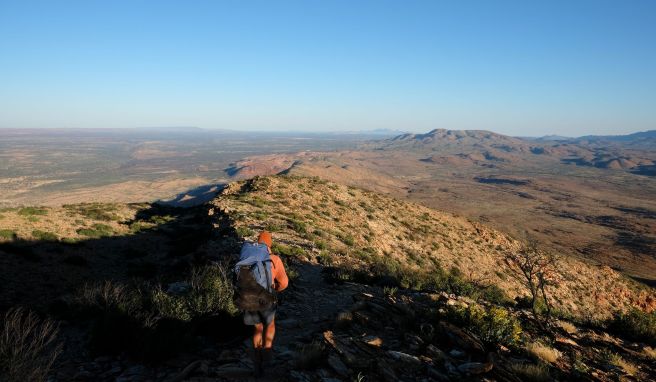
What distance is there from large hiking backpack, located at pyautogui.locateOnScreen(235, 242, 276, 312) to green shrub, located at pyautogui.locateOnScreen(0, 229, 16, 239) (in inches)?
781

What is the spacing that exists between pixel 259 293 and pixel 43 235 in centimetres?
2068

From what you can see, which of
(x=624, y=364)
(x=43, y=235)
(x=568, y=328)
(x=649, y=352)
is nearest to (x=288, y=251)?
(x=568, y=328)

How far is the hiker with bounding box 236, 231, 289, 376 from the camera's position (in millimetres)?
6008

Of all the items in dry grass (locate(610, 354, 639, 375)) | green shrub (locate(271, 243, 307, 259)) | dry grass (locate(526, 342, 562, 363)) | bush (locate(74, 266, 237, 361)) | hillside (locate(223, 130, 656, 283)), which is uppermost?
bush (locate(74, 266, 237, 361))

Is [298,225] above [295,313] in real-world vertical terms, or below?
below

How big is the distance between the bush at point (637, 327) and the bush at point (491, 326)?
4324 mm

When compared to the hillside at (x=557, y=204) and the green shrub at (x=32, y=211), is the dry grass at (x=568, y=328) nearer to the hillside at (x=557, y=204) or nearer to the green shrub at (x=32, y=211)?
the green shrub at (x=32, y=211)

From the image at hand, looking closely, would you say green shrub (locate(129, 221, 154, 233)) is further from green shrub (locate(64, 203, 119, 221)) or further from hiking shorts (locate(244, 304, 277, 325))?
hiking shorts (locate(244, 304, 277, 325))

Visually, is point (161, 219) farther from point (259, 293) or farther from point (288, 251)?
point (259, 293)

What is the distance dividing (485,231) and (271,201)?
19415 millimetres

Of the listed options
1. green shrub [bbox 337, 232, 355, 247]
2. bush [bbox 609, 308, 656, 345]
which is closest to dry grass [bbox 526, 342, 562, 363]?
bush [bbox 609, 308, 656, 345]

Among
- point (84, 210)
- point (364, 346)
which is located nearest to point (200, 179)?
point (84, 210)

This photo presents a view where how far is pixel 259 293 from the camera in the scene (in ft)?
19.8

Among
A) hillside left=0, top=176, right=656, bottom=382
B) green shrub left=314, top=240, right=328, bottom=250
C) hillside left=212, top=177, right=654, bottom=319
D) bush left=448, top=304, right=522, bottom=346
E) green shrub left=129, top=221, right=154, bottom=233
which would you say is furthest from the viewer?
green shrub left=129, top=221, right=154, bottom=233
